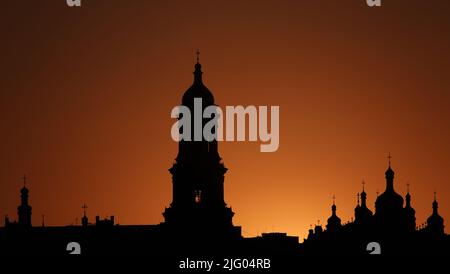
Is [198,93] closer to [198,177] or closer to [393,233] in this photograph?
[198,177]

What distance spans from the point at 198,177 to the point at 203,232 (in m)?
6.74

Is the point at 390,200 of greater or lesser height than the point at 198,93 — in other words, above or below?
below

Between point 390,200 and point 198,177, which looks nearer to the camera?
point 198,177

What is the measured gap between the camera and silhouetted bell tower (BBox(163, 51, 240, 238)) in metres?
184

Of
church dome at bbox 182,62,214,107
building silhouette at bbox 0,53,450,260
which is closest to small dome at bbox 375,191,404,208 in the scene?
building silhouette at bbox 0,53,450,260

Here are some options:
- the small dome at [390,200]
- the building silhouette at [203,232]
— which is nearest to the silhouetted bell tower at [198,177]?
the building silhouette at [203,232]

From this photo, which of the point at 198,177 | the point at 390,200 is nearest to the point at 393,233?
the point at 390,200

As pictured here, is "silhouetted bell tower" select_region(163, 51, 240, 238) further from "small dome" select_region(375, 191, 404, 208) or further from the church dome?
"small dome" select_region(375, 191, 404, 208)

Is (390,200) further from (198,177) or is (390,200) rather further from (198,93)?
(198,93)

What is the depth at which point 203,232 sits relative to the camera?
18938 centimetres
